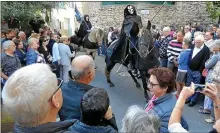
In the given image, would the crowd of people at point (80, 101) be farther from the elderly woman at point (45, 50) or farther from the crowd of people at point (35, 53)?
the elderly woman at point (45, 50)

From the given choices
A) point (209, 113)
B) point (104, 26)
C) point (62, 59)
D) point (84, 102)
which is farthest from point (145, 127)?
point (104, 26)

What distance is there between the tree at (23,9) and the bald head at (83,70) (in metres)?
6.57

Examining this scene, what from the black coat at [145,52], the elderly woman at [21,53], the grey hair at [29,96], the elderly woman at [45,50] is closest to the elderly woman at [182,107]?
the grey hair at [29,96]

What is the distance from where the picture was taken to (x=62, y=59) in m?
7.73

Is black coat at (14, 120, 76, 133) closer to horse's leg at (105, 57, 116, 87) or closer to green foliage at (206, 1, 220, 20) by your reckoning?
horse's leg at (105, 57, 116, 87)

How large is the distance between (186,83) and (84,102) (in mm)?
4949

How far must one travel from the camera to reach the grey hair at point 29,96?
1669 millimetres

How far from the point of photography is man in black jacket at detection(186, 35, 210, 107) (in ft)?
20.6

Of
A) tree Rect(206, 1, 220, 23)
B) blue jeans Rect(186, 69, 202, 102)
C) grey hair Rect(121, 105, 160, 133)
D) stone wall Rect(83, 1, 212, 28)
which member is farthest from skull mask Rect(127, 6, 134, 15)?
stone wall Rect(83, 1, 212, 28)

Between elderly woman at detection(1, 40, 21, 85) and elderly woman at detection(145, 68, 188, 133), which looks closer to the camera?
elderly woman at detection(145, 68, 188, 133)

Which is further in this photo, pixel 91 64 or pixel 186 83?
pixel 186 83

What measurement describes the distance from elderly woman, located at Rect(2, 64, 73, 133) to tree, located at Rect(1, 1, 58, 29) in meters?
7.82

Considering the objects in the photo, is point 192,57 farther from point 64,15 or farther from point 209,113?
point 64,15

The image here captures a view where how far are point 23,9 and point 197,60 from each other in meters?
6.47
